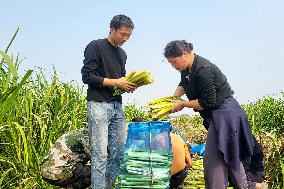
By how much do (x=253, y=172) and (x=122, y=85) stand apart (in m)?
1.71

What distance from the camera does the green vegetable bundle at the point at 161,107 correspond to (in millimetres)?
4268

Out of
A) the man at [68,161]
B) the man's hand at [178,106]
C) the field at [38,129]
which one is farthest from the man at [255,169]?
the man at [68,161]

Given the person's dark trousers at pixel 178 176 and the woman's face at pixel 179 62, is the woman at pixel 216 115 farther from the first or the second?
the person's dark trousers at pixel 178 176

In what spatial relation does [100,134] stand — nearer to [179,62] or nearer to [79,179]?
[79,179]

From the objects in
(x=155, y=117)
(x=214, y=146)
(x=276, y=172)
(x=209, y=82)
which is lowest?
(x=276, y=172)

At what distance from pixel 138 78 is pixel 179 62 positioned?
2.40 feet

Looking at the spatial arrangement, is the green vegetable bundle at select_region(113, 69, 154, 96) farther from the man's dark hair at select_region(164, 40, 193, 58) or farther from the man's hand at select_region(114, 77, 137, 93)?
the man's dark hair at select_region(164, 40, 193, 58)

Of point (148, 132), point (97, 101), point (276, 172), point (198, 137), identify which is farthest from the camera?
point (198, 137)

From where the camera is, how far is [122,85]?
460cm

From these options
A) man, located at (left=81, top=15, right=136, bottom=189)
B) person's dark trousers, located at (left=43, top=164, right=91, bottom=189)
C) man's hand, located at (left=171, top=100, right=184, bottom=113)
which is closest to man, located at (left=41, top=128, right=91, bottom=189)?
person's dark trousers, located at (left=43, top=164, right=91, bottom=189)

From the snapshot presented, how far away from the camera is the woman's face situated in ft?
13.2

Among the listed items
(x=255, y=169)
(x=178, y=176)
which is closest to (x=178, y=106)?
(x=178, y=176)

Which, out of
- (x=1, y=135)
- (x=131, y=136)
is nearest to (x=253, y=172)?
(x=131, y=136)

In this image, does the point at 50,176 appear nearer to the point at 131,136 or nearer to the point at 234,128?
the point at 131,136
